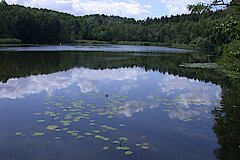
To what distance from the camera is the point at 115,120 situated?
35.9 ft

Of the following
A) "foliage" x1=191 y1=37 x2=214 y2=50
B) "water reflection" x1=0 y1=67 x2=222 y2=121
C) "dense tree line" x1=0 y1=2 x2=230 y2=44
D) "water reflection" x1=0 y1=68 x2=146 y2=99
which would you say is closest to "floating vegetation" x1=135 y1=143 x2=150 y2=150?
"water reflection" x1=0 y1=67 x2=222 y2=121

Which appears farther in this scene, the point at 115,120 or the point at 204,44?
the point at 204,44

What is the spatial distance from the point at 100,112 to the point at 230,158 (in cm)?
527

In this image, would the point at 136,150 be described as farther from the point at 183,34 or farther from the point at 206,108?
the point at 183,34

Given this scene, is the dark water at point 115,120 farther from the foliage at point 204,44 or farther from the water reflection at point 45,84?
the foliage at point 204,44

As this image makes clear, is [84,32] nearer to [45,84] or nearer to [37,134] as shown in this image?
[45,84]

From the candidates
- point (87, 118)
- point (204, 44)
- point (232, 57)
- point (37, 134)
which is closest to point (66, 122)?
point (87, 118)

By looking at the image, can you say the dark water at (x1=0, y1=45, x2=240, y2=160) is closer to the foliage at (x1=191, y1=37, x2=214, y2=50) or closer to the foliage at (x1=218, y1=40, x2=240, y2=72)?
the foliage at (x1=218, y1=40, x2=240, y2=72)

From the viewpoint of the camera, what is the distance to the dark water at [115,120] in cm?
815

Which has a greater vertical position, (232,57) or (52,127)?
(232,57)

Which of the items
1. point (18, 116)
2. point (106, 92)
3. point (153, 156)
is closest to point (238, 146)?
point (153, 156)

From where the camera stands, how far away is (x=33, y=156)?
7.55 metres

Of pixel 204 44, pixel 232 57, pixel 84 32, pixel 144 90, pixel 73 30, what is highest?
pixel 73 30

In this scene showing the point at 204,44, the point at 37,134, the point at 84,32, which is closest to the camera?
the point at 37,134
